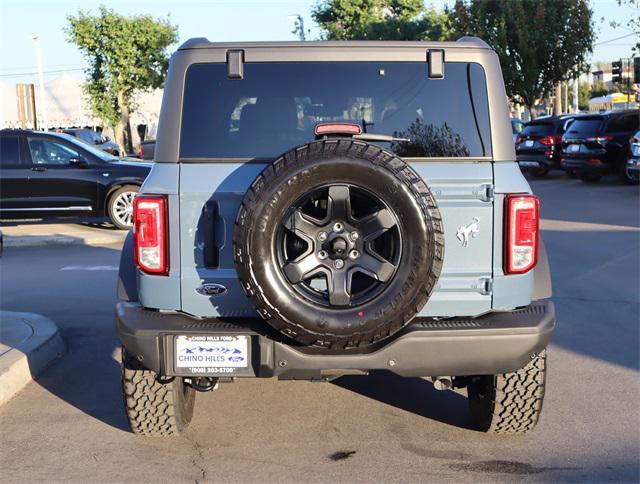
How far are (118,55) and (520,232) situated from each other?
47389 mm

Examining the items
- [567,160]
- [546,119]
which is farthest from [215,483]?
[546,119]

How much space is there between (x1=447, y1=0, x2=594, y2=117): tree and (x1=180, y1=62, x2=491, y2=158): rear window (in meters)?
32.9

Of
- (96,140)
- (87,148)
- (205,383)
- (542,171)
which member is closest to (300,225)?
(205,383)

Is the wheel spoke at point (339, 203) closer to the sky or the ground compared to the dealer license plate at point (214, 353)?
closer to the sky

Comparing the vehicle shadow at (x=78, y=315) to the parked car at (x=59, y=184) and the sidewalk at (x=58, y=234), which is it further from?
the parked car at (x=59, y=184)

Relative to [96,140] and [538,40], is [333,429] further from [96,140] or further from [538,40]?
[96,140]

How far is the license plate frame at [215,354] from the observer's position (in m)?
4.12

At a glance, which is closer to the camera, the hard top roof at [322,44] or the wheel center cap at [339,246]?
the wheel center cap at [339,246]

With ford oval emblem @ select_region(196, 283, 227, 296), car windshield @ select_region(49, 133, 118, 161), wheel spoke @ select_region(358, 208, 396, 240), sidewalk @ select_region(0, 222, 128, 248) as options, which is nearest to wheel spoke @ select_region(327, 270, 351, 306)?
wheel spoke @ select_region(358, 208, 396, 240)

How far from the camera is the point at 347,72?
14.6 feet

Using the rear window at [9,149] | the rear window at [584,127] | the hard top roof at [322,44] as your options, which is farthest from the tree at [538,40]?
the hard top roof at [322,44]

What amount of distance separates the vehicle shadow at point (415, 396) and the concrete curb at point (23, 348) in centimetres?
216

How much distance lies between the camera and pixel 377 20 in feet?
169

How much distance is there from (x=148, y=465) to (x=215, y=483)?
450mm
